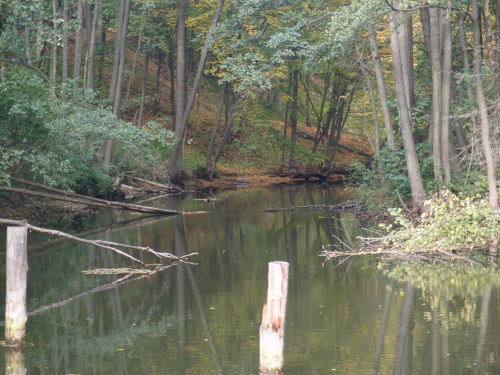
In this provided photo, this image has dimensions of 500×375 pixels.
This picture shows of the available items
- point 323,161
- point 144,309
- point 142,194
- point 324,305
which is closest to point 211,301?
point 144,309

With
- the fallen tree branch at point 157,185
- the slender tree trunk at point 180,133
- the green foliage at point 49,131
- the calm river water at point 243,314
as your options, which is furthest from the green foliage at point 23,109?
the slender tree trunk at point 180,133

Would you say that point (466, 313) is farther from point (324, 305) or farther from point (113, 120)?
point (113, 120)

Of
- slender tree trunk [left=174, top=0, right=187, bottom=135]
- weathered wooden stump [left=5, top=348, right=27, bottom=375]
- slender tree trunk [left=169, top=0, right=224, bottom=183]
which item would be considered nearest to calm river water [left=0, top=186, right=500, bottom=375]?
weathered wooden stump [left=5, top=348, right=27, bottom=375]

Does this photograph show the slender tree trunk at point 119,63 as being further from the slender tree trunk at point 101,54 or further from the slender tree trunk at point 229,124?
the slender tree trunk at point 229,124

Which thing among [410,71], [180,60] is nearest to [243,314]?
[410,71]

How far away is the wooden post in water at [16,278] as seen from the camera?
287 inches

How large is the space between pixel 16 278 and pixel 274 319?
2867 mm

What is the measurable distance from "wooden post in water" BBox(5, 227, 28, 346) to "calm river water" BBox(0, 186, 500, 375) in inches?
12.7

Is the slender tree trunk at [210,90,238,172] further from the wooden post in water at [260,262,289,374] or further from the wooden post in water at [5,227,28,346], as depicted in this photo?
the wooden post in water at [260,262,289,374]

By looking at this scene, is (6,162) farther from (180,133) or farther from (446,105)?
(180,133)

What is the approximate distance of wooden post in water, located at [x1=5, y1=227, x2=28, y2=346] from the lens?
7.29 meters

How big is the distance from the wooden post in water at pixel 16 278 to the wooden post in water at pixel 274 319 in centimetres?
267

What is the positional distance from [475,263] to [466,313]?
352 centimetres

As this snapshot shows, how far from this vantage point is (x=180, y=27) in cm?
2972
